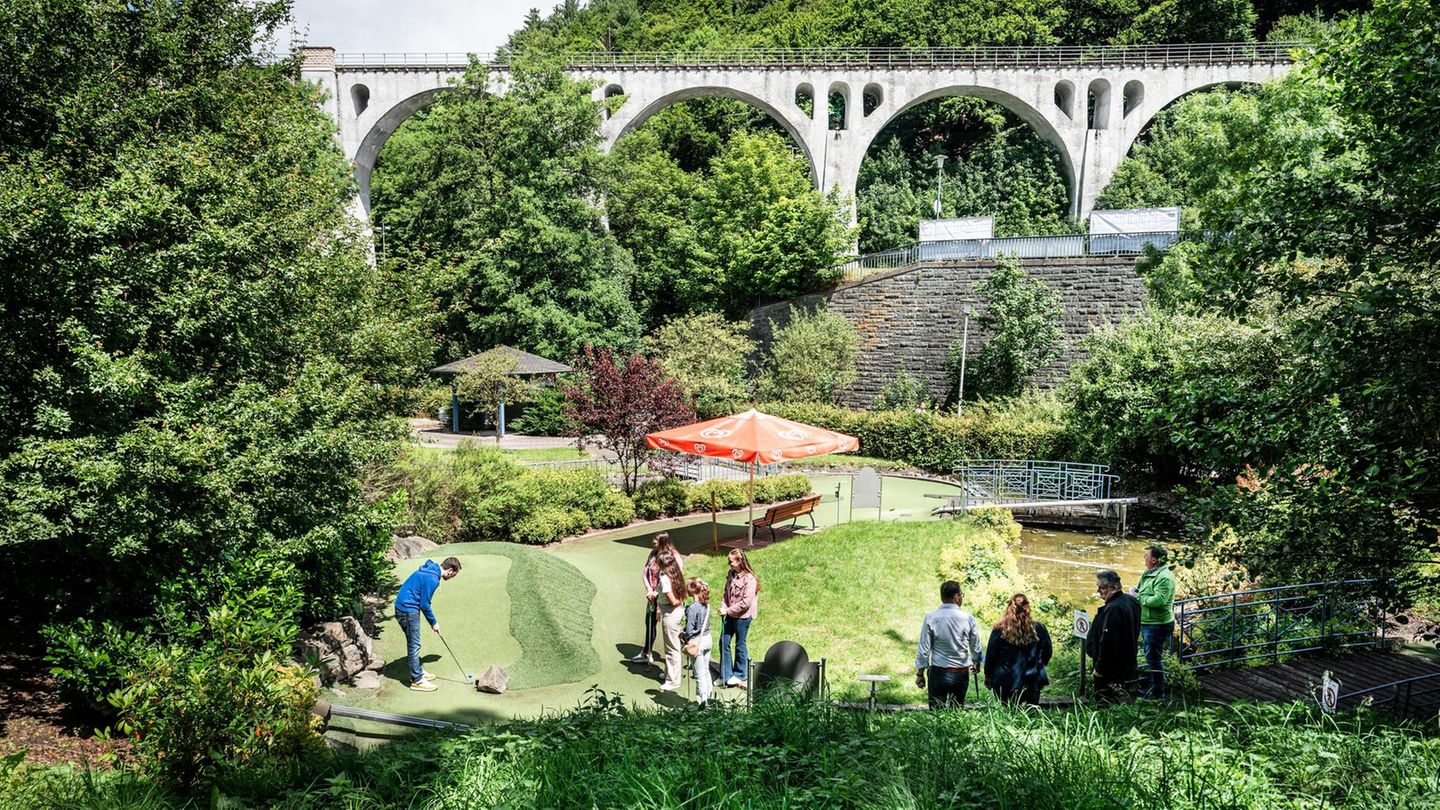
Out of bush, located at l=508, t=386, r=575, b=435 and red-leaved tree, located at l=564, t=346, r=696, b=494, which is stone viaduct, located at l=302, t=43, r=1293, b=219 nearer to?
bush, located at l=508, t=386, r=575, b=435

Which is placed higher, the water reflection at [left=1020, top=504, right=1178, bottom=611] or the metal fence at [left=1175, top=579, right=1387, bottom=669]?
the metal fence at [left=1175, top=579, right=1387, bottom=669]

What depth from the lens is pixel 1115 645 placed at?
6.20 meters

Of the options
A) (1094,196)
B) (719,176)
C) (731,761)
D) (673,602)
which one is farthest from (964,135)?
(731,761)

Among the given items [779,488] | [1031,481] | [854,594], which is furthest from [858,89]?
[854,594]

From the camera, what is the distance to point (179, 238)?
6.20 m

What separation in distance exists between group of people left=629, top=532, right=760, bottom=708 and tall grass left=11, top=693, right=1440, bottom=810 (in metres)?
2.22

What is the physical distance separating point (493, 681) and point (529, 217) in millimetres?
23930

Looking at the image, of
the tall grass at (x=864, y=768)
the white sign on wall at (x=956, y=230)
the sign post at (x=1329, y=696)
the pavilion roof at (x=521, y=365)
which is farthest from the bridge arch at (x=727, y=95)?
the tall grass at (x=864, y=768)

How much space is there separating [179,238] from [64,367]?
1.17m

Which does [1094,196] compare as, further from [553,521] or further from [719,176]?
[553,521]

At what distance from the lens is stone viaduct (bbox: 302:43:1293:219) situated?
120 ft

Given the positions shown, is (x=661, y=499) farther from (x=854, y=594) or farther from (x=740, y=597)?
(x=740, y=597)

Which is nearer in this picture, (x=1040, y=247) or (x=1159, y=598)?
(x=1159, y=598)

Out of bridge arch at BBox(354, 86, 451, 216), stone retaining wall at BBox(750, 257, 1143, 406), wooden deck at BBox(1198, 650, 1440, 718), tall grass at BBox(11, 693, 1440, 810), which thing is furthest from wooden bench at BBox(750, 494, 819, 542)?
bridge arch at BBox(354, 86, 451, 216)
